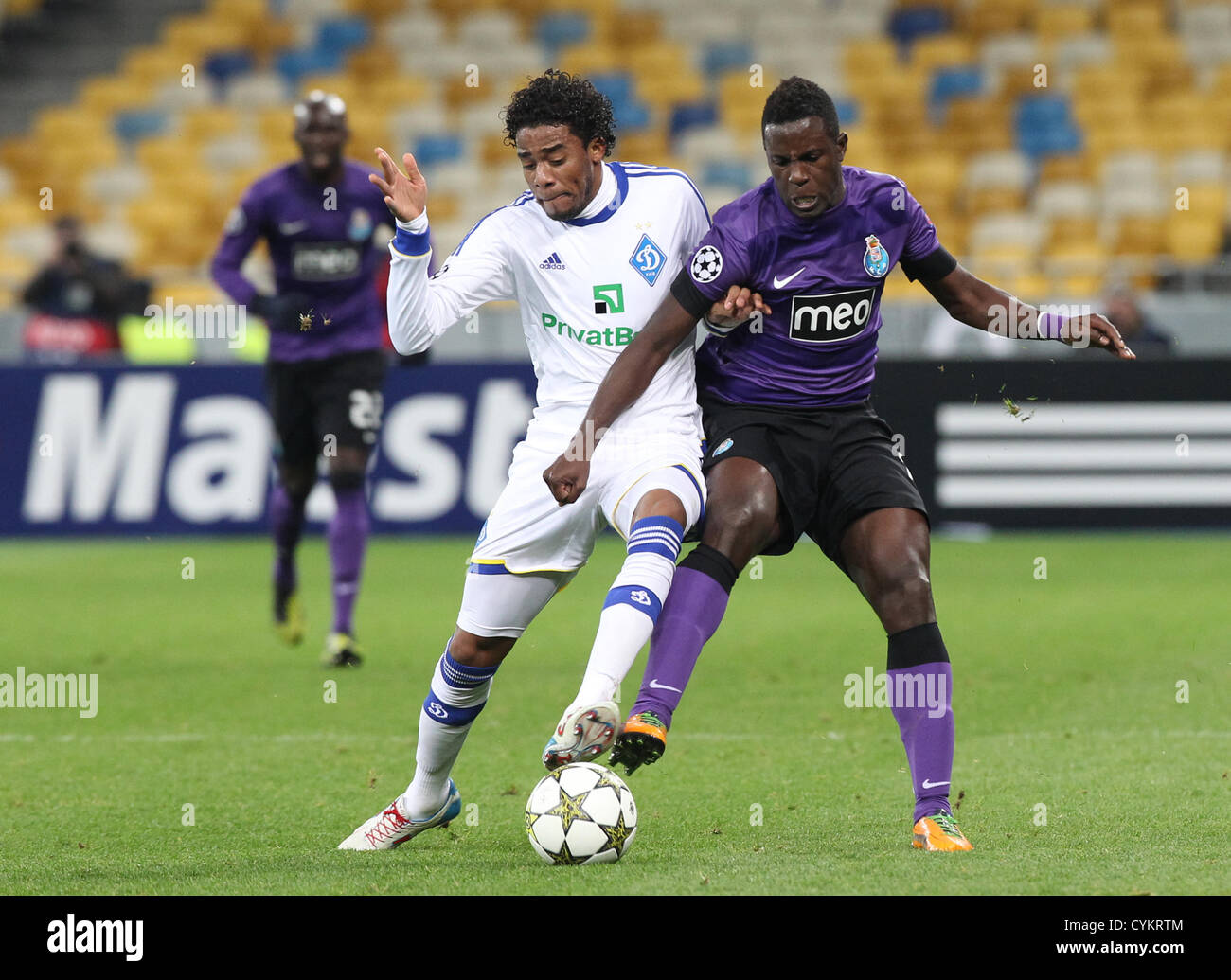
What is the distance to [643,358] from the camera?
5.08 m

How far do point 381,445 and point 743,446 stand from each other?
28.2 ft

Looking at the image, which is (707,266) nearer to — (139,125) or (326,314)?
(326,314)

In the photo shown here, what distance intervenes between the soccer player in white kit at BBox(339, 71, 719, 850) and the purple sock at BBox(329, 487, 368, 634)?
3.51 meters

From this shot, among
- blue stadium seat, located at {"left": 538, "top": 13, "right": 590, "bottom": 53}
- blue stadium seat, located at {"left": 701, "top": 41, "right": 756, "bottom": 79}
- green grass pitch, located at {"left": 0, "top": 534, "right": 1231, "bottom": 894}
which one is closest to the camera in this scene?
green grass pitch, located at {"left": 0, "top": 534, "right": 1231, "bottom": 894}

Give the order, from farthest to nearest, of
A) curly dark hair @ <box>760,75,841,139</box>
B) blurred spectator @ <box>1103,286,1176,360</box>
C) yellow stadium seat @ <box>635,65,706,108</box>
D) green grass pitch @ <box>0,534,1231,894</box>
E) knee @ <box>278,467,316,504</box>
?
yellow stadium seat @ <box>635,65,706,108</box>
blurred spectator @ <box>1103,286,1176,360</box>
knee @ <box>278,467,316,504</box>
curly dark hair @ <box>760,75,841,139</box>
green grass pitch @ <box>0,534,1231,894</box>

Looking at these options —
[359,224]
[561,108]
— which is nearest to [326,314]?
[359,224]

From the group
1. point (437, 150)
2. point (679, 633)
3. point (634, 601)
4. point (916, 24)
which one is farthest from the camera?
point (916, 24)

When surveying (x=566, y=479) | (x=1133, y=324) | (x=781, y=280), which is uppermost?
(x=1133, y=324)

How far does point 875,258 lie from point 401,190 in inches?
54.8

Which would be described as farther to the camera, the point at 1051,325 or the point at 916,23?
the point at 916,23

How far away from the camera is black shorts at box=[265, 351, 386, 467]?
29.5 feet

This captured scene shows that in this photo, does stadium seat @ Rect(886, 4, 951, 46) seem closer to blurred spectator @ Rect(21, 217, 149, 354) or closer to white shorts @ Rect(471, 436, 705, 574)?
blurred spectator @ Rect(21, 217, 149, 354)

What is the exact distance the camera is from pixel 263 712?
306 inches

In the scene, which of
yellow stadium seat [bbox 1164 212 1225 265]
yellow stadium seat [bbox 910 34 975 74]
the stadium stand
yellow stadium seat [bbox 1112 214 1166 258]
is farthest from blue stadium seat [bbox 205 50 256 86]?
yellow stadium seat [bbox 1164 212 1225 265]
